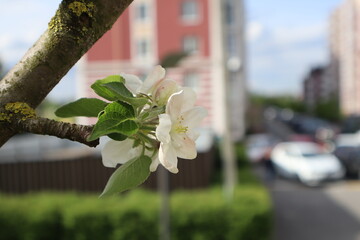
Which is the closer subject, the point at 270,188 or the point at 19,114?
the point at 19,114

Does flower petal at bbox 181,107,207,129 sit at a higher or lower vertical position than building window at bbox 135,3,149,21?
lower

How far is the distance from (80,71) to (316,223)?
48.2 feet

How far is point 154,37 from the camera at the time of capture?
21.7 m

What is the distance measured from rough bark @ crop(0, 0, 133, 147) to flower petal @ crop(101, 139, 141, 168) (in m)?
0.10

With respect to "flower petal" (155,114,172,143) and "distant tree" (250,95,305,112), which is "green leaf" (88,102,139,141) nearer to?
"flower petal" (155,114,172,143)

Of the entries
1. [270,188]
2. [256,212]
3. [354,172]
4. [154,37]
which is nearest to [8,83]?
[256,212]

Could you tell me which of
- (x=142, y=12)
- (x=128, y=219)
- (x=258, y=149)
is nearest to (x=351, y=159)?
(x=258, y=149)

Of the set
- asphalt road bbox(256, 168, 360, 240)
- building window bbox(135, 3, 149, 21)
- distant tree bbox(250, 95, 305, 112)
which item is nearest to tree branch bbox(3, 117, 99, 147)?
asphalt road bbox(256, 168, 360, 240)

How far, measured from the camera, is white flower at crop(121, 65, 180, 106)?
55 cm

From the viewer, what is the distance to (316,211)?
11.6 metres

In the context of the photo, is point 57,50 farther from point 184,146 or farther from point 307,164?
point 307,164

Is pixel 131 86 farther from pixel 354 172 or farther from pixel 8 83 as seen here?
pixel 354 172

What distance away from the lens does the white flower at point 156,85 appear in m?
0.55

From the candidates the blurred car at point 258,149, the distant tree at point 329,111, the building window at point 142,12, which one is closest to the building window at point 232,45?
the building window at point 142,12
